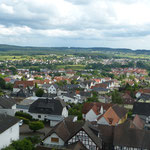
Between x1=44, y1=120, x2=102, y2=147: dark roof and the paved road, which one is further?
the paved road

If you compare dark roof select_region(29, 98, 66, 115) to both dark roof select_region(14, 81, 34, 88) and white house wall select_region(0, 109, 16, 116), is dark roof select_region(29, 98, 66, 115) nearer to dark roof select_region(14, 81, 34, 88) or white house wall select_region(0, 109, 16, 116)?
white house wall select_region(0, 109, 16, 116)

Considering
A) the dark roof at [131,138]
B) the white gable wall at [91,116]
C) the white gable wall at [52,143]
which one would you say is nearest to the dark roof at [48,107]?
the white gable wall at [91,116]

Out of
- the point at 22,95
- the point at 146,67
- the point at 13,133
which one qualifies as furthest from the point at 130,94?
the point at 146,67

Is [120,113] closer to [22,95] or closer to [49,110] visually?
[49,110]

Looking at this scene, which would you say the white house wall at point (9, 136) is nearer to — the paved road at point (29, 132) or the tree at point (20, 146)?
the tree at point (20, 146)

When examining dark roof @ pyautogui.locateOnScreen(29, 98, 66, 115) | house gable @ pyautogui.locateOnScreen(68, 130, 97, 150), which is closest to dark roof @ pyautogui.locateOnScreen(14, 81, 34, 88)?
dark roof @ pyautogui.locateOnScreen(29, 98, 66, 115)

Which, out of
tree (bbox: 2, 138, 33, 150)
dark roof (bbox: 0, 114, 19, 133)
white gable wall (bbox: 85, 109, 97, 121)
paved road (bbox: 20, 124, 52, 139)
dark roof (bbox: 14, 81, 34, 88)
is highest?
dark roof (bbox: 0, 114, 19, 133)
